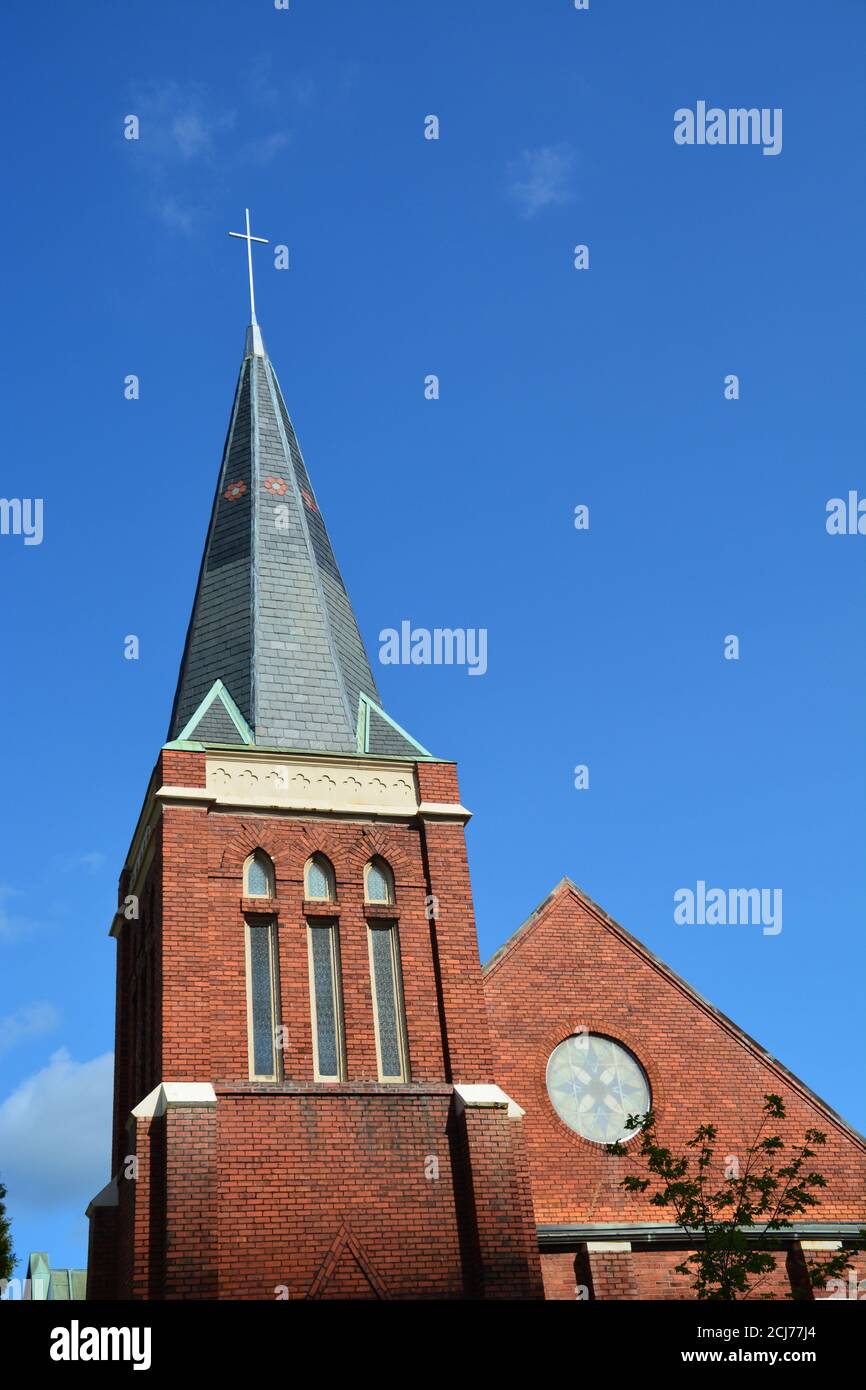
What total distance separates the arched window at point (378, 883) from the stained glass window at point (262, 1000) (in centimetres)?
160

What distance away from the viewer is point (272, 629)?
23844 millimetres

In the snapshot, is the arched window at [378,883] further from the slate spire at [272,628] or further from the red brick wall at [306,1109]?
the slate spire at [272,628]

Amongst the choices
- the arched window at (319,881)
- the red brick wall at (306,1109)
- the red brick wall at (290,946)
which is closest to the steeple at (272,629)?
the red brick wall at (290,946)

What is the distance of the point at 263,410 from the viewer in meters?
28.5

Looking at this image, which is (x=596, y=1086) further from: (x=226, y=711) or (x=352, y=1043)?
(x=226, y=711)

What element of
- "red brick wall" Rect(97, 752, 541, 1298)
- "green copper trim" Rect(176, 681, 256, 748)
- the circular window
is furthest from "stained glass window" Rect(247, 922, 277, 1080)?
the circular window

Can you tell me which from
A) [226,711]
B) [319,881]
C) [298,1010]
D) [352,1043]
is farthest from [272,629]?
[352,1043]

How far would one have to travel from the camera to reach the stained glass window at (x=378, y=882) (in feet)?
67.9

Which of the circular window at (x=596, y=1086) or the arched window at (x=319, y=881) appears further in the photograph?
the circular window at (x=596, y=1086)

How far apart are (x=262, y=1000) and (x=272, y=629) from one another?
6964 millimetres
